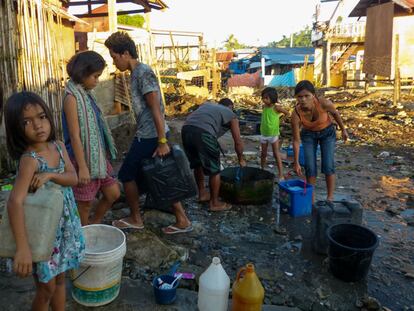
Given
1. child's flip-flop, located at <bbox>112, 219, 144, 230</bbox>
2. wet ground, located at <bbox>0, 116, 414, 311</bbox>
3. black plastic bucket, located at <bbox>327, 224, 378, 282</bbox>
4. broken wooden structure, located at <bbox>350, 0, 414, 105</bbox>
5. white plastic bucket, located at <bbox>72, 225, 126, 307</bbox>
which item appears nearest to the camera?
white plastic bucket, located at <bbox>72, 225, 126, 307</bbox>

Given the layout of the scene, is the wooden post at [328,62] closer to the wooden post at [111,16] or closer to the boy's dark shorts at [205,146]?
the wooden post at [111,16]

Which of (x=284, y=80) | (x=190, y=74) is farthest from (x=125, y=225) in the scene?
(x=284, y=80)

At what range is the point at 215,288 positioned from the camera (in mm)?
2607

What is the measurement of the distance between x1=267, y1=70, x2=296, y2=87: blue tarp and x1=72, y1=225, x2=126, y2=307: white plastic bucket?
23959mm

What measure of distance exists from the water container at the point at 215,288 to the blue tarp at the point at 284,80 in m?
24.0

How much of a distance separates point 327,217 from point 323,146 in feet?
3.90

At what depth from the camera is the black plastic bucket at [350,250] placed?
3.14 metres

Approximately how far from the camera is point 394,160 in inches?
299

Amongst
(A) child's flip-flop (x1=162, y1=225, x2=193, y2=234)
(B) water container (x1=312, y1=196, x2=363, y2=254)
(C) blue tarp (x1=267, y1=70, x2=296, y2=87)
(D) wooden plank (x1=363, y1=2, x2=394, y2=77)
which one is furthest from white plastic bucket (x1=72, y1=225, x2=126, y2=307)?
(C) blue tarp (x1=267, y1=70, x2=296, y2=87)

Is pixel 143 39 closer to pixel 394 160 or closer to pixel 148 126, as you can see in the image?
pixel 394 160

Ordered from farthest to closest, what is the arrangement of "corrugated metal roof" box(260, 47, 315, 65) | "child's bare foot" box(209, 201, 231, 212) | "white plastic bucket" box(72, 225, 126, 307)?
"corrugated metal roof" box(260, 47, 315, 65)
"child's bare foot" box(209, 201, 231, 212)
"white plastic bucket" box(72, 225, 126, 307)

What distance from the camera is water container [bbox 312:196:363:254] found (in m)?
3.65

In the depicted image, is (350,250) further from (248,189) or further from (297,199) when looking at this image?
(248,189)

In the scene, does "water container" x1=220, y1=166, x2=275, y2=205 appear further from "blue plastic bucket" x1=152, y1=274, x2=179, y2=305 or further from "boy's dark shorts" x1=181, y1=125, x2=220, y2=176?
"blue plastic bucket" x1=152, y1=274, x2=179, y2=305
